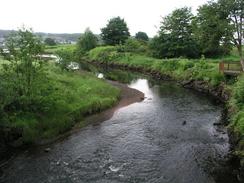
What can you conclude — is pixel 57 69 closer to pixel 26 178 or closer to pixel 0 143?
pixel 0 143

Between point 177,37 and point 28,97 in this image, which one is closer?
point 28,97

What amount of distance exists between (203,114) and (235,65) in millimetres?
13117

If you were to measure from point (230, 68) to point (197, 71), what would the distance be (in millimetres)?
7691

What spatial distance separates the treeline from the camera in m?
38.7

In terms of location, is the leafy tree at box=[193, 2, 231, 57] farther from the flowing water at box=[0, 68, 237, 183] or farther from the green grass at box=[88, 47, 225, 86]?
the flowing water at box=[0, 68, 237, 183]

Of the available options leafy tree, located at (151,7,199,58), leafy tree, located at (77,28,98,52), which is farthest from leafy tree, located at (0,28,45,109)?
leafy tree, located at (77,28,98,52)

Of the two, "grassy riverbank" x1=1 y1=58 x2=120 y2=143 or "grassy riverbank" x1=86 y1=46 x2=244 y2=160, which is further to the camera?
"grassy riverbank" x1=86 y1=46 x2=244 y2=160

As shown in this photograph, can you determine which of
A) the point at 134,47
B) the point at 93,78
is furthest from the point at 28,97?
the point at 134,47

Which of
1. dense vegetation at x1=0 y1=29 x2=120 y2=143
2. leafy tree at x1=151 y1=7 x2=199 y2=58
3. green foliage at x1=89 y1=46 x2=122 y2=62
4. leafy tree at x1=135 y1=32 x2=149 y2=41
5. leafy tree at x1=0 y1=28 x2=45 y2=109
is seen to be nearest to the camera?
dense vegetation at x1=0 y1=29 x2=120 y2=143

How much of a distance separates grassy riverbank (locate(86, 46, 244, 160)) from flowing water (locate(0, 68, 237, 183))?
1953 mm

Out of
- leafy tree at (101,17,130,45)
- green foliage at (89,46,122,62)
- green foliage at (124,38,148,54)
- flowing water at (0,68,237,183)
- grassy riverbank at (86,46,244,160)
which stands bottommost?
flowing water at (0,68,237,183)

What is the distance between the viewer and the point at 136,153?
21.0 metres

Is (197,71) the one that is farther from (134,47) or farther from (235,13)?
(134,47)

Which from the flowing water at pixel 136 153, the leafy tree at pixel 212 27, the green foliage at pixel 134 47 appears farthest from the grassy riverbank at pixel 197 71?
the leafy tree at pixel 212 27
